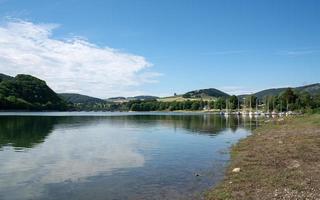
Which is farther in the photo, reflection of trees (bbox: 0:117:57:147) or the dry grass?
reflection of trees (bbox: 0:117:57:147)

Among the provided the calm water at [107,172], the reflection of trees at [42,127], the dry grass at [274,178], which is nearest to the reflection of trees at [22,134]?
the reflection of trees at [42,127]

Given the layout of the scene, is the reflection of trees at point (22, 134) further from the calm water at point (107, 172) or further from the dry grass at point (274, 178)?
the dry grass at point (274, 178)

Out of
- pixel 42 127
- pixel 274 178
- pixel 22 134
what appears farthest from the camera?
pixel 42 127

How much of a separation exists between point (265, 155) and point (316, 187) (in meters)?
17.8

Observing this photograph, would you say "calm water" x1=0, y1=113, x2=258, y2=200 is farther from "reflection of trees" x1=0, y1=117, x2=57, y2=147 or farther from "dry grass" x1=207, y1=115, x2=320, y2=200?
"reflection of trees" x1=0, y1=117, x2=57, y2=147

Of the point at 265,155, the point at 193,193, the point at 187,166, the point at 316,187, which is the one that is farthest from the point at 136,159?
the point at 316,187

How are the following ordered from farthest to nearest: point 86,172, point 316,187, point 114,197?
point 86,172 < point 114,197 < point 316,187

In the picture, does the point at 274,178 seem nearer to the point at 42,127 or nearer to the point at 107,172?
the point at 107,172

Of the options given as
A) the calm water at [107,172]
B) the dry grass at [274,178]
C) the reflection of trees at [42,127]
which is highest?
the reflection of trees at [42,127]

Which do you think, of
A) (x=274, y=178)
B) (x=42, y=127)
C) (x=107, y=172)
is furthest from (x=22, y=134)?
(x=274, y=178)

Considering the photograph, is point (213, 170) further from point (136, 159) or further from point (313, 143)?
point (313, 143)

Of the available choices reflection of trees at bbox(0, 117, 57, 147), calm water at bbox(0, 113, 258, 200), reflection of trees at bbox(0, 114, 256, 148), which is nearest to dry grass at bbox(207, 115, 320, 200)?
calm water at bbox(0, 113, 258, 200)

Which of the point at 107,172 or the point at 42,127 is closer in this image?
the point at 107,172

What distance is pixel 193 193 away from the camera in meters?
26.0
